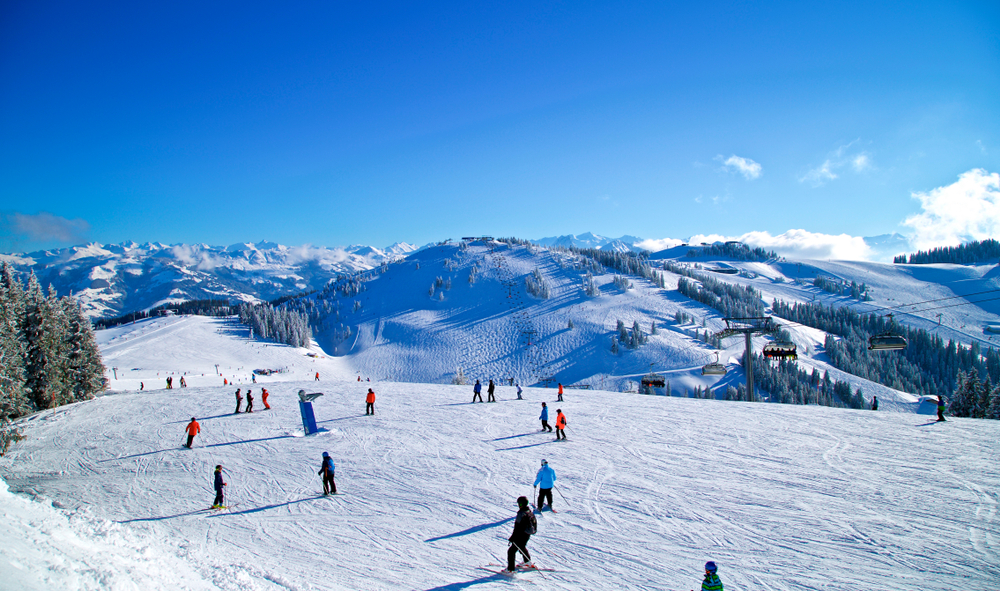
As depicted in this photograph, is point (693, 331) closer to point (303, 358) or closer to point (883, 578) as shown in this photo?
point (303, 358)

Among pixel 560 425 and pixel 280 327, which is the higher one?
pixel 280 327

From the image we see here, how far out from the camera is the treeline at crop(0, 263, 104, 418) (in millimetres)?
26594

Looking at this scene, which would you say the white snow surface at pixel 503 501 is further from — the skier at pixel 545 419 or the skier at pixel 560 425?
the skier at pixel 545 419

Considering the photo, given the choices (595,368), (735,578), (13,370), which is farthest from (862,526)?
(595,368)

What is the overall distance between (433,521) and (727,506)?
27.5 ft

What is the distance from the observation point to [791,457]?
638 inches

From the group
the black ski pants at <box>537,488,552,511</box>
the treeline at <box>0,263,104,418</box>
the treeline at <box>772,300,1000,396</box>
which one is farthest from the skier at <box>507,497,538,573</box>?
the treeline at <box>772,300,1000,396</box>

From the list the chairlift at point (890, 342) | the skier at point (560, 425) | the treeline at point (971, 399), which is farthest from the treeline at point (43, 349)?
the treeline at point (971, 399)

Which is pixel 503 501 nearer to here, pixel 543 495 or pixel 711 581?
pixel 543 495

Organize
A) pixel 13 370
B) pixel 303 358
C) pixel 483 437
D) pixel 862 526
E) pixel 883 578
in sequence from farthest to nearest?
pixel 303 358
pixel 13 370
pixel 483 437
pixel 862 526
pixel 883 578

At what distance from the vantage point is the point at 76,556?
331 inches

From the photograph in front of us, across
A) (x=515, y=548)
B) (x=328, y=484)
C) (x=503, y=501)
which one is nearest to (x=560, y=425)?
(x=503, y=501)

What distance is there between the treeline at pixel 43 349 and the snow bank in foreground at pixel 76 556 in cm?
2107

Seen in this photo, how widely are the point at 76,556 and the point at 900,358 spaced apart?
190m
